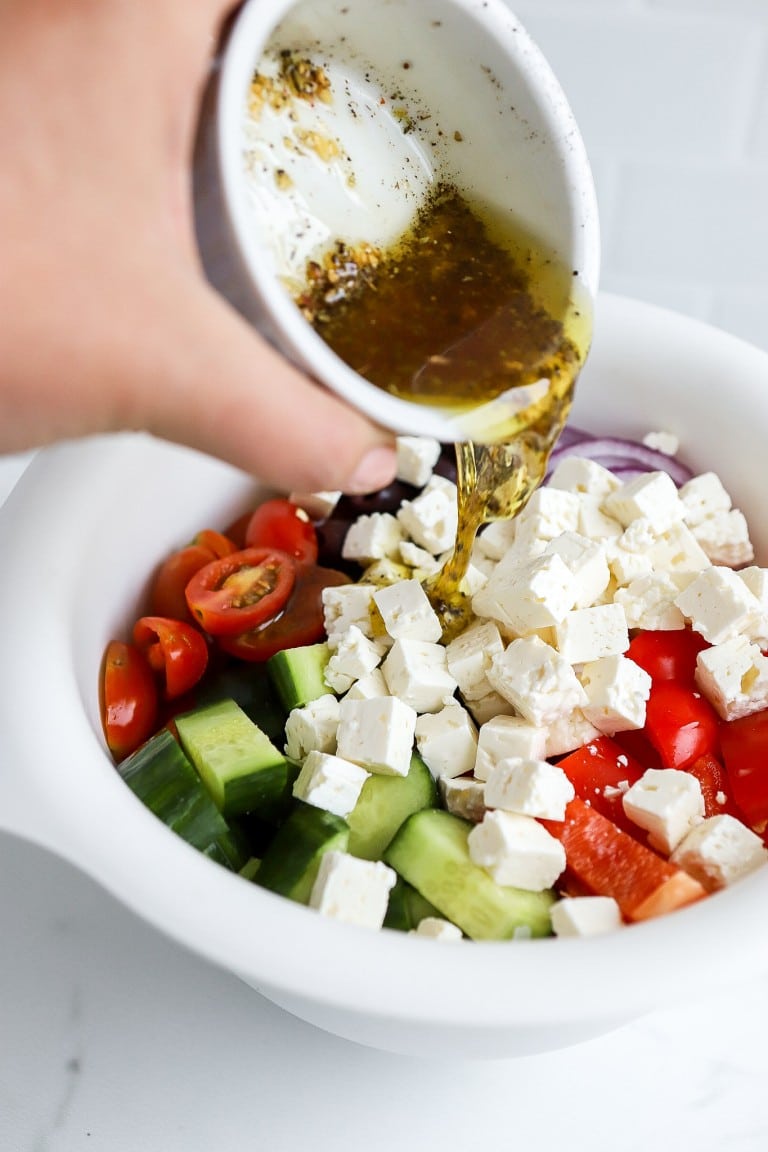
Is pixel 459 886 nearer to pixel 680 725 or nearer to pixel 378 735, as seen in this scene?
pixel 378 735

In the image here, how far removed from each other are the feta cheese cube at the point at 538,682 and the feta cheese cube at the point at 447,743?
78mm

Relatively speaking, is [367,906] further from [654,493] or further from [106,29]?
[106,29]

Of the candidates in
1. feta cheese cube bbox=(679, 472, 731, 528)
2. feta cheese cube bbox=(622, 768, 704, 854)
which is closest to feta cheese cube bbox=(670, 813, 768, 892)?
feta cheese cube bbox=(622, 768, 704, 854)

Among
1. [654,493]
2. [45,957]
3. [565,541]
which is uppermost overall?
[654,493]

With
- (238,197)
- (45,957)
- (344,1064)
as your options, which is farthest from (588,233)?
(45,957)

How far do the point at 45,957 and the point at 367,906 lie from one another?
1.84 ft

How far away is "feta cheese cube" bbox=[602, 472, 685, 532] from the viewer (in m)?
1.76

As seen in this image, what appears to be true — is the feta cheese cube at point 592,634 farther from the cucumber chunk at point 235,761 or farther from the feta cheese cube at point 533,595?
the cucumber chunk at point 235,761

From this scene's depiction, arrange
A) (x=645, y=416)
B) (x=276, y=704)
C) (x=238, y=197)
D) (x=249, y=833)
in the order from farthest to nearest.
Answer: (x=645, y=416), (x=276, y=704), (x=249, y=833), (x=238, y=197)

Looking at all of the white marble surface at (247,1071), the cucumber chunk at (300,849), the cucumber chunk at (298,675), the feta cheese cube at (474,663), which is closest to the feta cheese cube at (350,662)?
the cucumber chunk at (298,675)

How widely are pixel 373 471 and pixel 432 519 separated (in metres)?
0.69

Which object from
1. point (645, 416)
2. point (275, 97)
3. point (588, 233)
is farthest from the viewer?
point (645, 416)

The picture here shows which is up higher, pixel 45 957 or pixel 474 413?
pixel 474 413

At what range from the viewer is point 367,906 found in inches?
52.2
